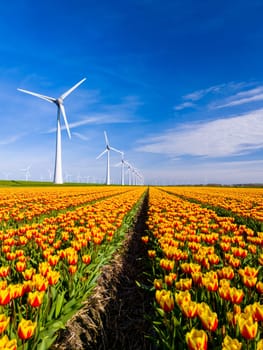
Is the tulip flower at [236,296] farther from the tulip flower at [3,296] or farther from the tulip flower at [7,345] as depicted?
the tulip flower at [3,296]

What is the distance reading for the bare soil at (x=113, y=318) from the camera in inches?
147

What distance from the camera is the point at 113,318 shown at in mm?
4484

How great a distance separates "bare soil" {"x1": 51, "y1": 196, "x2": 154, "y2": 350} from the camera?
372 centimetres

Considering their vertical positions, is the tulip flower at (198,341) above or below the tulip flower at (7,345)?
above

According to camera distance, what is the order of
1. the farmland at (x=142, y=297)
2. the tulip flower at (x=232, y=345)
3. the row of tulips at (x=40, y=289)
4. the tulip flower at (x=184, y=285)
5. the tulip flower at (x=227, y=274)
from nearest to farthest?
the tulip flower at (x=232, y=345), the farmland at (x=142, y=297), the row of tulips at (x=40, y=289), the tulip flower at (x=184, y=285), the tulip flower at (x=227, y=274)

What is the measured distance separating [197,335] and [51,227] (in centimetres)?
558

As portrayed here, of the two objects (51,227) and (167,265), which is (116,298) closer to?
(167,265)

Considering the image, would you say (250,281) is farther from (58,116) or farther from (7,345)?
(58,116)

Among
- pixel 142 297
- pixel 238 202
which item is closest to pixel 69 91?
pixel 238 202

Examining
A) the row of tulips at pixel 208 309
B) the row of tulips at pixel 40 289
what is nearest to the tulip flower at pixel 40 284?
the row of tulips at pixel 40 289

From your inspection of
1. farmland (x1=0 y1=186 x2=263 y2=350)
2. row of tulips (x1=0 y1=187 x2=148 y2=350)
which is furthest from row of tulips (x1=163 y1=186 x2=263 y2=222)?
row of tulips (x1=0 y1=187 x2=148 y2=350)

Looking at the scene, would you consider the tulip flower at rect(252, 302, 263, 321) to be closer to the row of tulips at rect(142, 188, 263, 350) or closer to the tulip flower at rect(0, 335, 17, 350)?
the row of tulips at rect(142, 188, 263, 350)

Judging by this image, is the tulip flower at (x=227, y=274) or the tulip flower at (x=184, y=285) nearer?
the tulip flower at (x=184, y=285)

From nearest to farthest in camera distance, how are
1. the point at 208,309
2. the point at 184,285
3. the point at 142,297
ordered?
1. the point at 208,309
2. the point at 184,285
3. the point at 142,297
